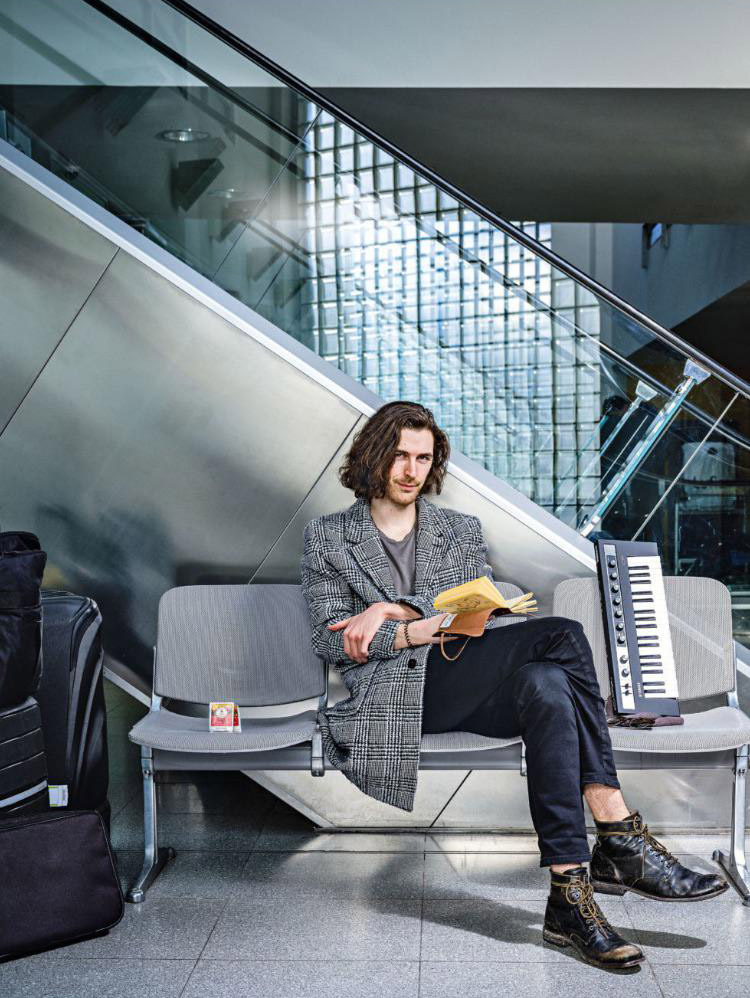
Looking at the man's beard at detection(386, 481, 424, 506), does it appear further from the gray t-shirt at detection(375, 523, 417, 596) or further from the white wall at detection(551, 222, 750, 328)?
the white wall at detection(551, 222, 750, 328)

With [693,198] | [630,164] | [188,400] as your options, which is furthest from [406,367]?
[693,198]

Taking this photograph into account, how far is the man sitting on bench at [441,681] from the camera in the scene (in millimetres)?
2410

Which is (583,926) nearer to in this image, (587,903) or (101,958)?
(587,903)

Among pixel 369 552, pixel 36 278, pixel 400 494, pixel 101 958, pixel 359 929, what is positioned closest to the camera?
pixel 101 958

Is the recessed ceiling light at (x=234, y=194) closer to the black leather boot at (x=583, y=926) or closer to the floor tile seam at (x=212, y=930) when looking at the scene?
the floor tile seam at (x=212, y=930)

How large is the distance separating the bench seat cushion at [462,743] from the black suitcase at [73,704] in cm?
99

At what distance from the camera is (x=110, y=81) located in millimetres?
3963

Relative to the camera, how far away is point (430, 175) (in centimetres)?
386

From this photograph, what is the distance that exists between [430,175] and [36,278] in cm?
148

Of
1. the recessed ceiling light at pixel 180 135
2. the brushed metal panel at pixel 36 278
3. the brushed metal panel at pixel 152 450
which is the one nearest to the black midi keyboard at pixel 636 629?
the brushed metal panel at pixel 152 450

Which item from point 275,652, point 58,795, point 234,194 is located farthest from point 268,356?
point 58,795

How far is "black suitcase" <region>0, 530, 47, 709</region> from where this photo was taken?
2617 millimetres

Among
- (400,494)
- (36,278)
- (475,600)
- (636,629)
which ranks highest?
(36,278)

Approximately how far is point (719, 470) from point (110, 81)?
267cm
